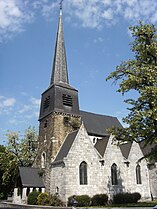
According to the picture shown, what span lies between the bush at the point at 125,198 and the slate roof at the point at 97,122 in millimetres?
9923

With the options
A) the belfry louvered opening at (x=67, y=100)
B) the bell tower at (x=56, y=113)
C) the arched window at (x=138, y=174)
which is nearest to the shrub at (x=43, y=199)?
the bell tower at (x=56, y=113)

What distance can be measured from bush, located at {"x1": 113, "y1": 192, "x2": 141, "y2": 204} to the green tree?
38.4 ft

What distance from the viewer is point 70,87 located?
35781 millimetres

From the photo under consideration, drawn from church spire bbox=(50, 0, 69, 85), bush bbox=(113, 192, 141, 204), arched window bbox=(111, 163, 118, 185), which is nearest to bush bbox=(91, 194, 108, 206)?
bush bbox=(113, 192, 141, 204)

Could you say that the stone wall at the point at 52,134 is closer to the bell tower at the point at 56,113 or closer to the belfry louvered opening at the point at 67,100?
the bell tower at the point at 56,113

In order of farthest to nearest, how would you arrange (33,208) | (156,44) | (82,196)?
(82,196), (33,208), (156,44)

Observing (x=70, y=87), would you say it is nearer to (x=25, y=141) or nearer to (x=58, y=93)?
(x=58, y=93)

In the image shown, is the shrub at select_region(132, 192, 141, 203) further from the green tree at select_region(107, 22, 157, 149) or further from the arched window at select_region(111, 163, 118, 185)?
the green tree at select_region(107, 22, 157, 149)

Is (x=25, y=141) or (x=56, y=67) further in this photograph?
(x=25, y=141)

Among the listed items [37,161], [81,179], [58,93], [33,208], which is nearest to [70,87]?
[58,93]

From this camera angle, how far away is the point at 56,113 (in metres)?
32.8

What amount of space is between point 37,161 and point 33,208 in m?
10.3

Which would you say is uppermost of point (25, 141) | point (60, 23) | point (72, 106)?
point (60, 23)

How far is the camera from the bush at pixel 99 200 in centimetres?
2671
